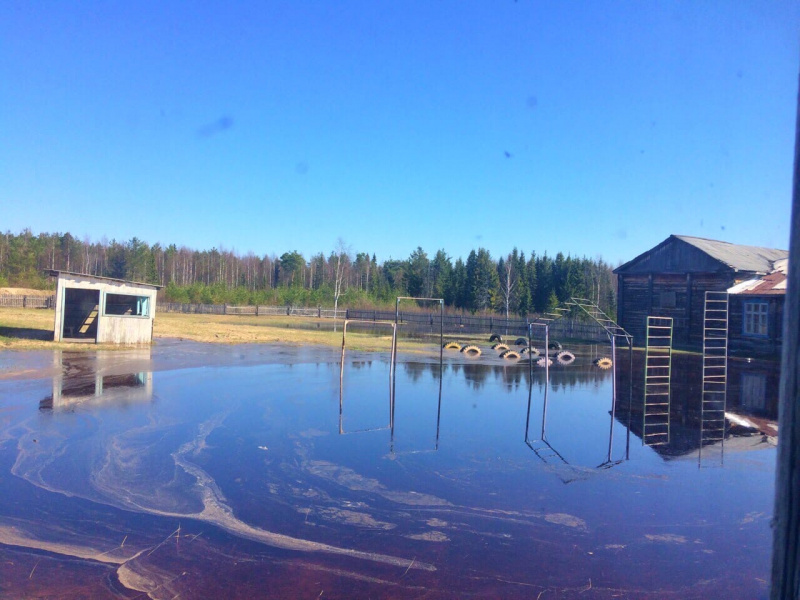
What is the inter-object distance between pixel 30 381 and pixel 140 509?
35.0 feet

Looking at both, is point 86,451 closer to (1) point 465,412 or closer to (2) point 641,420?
(1) point 465,412

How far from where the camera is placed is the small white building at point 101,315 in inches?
937

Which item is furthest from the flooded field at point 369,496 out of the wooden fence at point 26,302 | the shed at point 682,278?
the wooden fence at point 26,302

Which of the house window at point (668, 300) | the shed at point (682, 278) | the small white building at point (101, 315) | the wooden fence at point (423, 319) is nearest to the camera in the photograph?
the small white building at point (101, 315)

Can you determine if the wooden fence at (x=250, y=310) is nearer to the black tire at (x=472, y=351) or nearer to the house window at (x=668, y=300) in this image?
the black tire at (x=472, y=351)

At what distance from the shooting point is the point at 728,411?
13797 millimetres

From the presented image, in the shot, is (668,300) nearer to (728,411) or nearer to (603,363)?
(603,363)

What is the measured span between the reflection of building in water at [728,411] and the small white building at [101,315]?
2035 cm

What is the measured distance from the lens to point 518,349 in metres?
29.9

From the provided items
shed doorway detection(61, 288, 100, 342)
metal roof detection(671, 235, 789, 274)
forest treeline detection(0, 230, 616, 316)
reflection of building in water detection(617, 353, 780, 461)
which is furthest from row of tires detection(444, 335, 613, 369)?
forest treeline detection(0, 230, 616, 316)

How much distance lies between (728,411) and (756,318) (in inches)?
677

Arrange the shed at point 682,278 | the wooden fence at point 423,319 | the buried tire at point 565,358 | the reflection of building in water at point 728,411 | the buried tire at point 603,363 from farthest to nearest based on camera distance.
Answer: the wooden fence at point 423,319 → the shed at point 682,278 → the buried tire at point 565,358 → the buried tire at point 603,363 → the reflection of building in water at point 728,411

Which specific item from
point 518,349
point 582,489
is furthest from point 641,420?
point 518,349

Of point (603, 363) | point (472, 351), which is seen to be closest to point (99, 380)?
point (472, 351)
